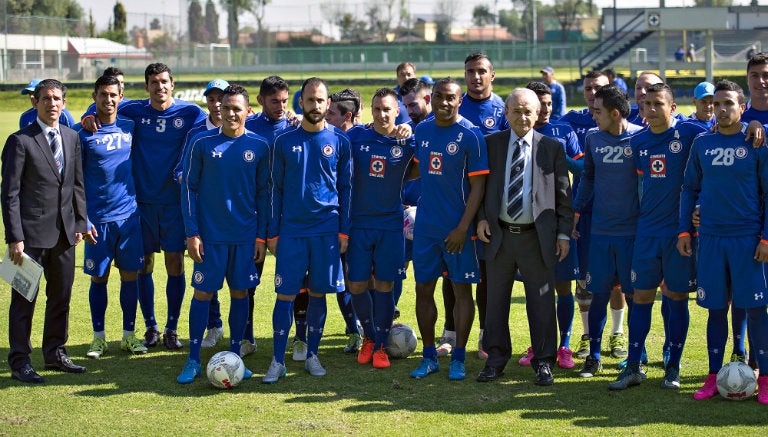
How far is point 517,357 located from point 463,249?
1350mm

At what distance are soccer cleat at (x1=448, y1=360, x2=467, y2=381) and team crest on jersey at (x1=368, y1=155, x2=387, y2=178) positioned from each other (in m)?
1.68

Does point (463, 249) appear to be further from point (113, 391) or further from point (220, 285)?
point (113, 391)

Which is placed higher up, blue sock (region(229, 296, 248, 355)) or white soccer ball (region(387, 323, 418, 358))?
blue sock (region(229, 296, 248, 355))

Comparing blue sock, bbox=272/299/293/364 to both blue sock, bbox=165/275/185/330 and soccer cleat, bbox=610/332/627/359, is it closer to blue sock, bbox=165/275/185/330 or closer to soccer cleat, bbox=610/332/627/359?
blue sock, bbox=165/275/185/330

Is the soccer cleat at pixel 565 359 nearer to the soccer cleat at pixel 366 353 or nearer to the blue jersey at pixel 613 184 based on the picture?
the blue jersey at pixel 613 184

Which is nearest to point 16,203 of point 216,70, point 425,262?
point 425,262

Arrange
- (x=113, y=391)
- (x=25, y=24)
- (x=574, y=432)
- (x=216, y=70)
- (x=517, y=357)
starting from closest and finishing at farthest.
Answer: (x=574, y=432) → (x=113, y=391) → (x=517, y=357) → (x=216, y=70) → (x=25, y=24)

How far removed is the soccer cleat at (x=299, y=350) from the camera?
8172mm

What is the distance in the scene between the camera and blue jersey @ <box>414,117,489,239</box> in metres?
7.41

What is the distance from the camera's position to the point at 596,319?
7625 millimetres

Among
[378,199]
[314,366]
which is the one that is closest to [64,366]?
Result: [314,366]

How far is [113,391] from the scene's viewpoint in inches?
284

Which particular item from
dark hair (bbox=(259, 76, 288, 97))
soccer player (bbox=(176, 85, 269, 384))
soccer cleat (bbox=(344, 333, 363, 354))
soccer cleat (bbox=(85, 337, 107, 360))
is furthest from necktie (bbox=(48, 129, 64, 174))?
soccer cleat (bbox=(344, 333, 363, 354))

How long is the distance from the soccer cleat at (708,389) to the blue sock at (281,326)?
3219 millimetres
